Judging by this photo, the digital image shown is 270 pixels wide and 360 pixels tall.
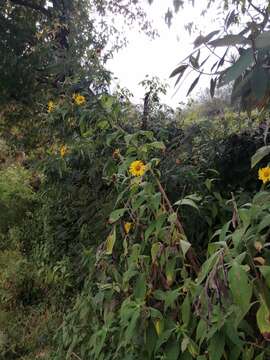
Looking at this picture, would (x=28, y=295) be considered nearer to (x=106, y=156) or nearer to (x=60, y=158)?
(x=60, y=158)

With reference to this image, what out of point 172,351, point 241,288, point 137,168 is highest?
point 137,168

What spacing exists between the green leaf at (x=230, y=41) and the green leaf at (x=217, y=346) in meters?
0.71

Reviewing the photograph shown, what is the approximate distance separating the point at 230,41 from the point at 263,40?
46mm

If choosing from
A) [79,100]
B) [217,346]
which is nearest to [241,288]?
[217,346]

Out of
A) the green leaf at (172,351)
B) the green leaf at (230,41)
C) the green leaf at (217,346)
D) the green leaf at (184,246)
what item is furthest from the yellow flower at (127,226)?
the green leaf at (230,41)

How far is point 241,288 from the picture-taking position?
974 mm

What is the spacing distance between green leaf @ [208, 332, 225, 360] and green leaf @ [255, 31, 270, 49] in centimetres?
72

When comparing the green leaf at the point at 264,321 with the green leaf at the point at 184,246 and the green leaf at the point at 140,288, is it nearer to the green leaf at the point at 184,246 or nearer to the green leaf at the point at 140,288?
the green leaf at the point at 184,246

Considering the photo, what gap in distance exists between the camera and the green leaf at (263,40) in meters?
0.60

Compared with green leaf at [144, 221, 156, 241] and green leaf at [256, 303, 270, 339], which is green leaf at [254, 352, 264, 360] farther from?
green leaf at [144, 221, 156, 241]

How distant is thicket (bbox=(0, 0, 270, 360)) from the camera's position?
110 centimetres

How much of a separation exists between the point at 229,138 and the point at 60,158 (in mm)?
773

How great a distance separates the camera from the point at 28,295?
3730 millimetres

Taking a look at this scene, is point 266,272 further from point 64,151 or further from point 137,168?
point 64,151
